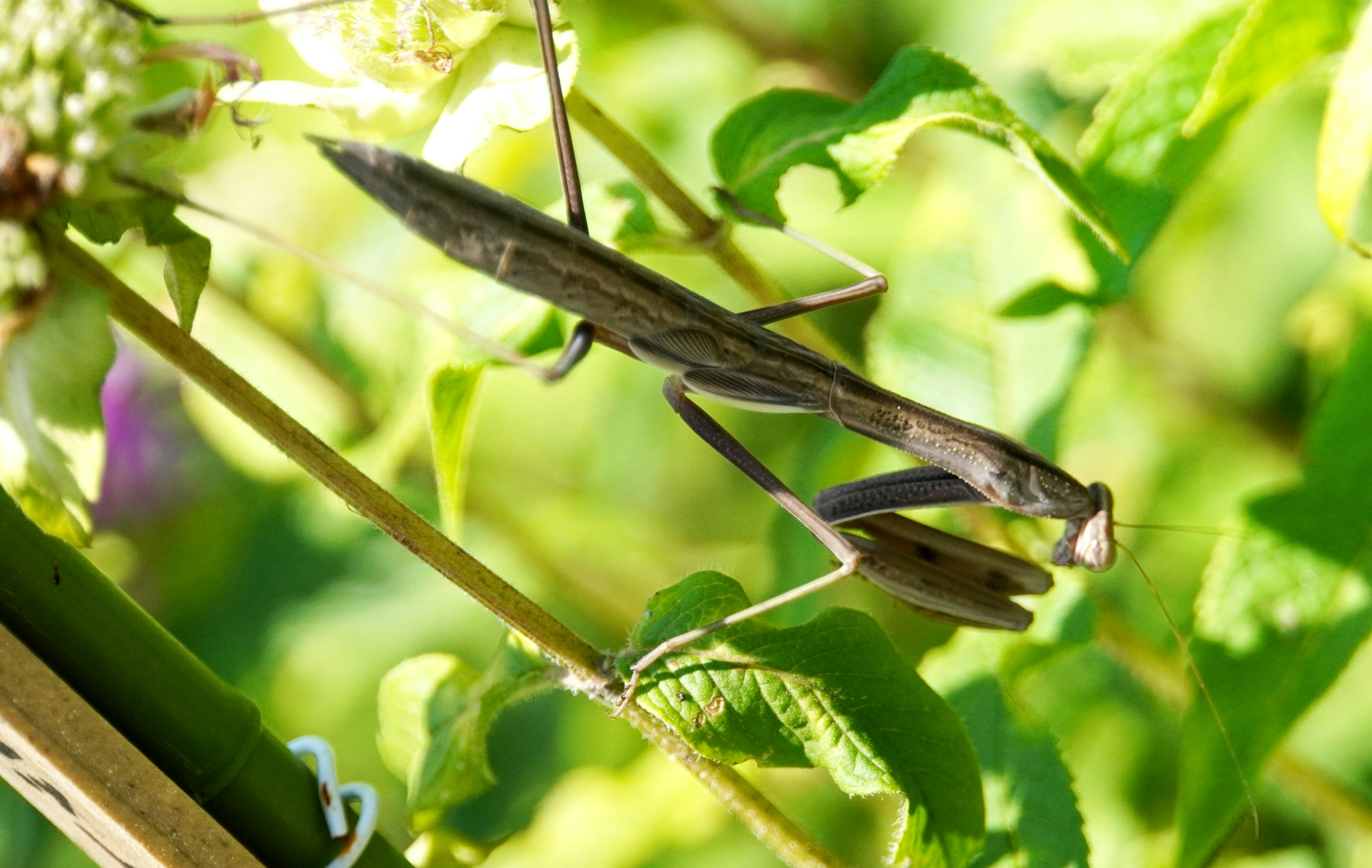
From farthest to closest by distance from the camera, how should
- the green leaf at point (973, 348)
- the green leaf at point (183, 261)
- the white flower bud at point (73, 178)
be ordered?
the green leaf at point (973, 348) → the green leaf at point (183, 261) → the white flower bud at point (73, 178)

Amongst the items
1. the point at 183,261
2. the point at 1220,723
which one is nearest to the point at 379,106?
the point at 183,261

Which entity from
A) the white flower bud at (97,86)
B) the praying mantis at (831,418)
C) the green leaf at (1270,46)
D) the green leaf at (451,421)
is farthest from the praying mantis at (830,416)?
the green leaf at (1270,46)

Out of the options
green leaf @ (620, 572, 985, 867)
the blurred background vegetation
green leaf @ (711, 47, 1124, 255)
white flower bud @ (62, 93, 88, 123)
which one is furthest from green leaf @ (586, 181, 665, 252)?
white flower bud @ (62, 93, 88, 123)

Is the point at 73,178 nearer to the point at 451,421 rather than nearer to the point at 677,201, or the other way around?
the point at 451,421

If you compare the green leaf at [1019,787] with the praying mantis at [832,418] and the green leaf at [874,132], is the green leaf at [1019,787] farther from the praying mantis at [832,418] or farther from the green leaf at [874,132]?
the green leaf at [874,132]

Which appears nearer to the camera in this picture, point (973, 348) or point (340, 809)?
point (340, 809)

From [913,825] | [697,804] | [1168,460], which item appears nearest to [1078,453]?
[1168,460]

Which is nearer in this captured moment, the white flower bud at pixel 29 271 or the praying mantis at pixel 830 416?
the white flower bud at pixel 29 271
